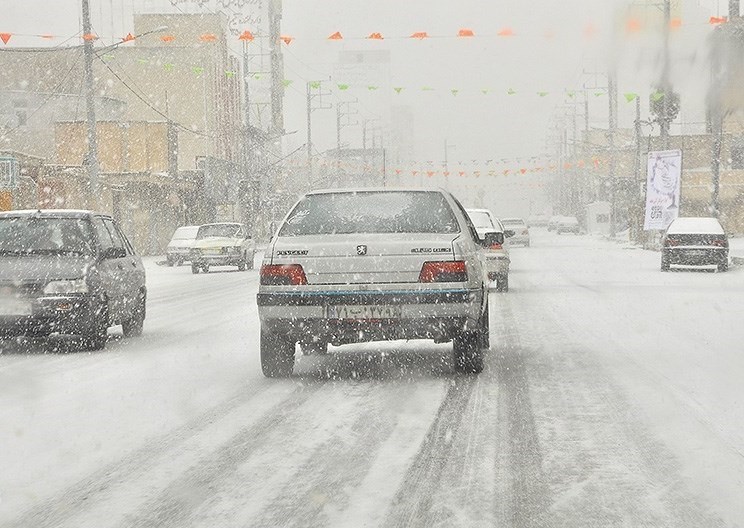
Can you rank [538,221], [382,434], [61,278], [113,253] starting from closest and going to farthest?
[382,434]
[61,278]
[113,253]
[538,221]

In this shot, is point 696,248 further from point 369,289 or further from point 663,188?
point 369,289

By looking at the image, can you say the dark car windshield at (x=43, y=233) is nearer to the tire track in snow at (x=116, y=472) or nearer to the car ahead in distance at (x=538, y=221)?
the tire track in snow at (x=116, y=472)

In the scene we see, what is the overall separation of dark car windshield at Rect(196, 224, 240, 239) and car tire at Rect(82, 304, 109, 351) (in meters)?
24.6

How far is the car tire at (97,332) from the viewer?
12578 millimetres

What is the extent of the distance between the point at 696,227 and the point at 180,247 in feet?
Result: 64.9

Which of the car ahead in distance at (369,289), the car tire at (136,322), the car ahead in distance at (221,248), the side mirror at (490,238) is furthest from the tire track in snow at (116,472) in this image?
the car ahead in distance at (221,248)

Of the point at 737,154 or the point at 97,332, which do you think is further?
the point at 737,154

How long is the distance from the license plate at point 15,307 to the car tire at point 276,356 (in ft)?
11.1

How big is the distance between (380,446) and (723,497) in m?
2.11

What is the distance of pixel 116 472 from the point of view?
20.7 feet

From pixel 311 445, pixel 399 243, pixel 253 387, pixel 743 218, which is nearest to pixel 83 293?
pixel 253 387

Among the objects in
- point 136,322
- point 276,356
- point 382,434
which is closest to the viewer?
point 382,434

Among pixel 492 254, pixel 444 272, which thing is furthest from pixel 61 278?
pixel 492 254

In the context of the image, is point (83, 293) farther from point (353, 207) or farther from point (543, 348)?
point (543, 348)
